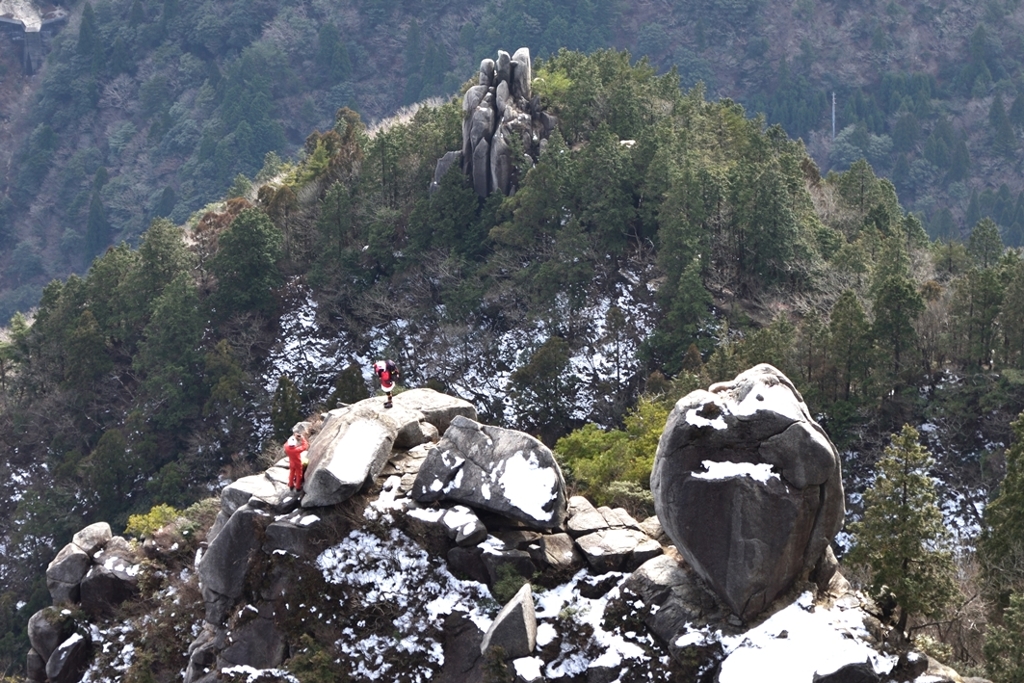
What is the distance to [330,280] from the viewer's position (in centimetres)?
7606

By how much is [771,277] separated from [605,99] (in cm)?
1606

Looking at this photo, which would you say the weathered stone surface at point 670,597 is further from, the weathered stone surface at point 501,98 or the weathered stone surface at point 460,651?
the weathered stone surface at point 501,98

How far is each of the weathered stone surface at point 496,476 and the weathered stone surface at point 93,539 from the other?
1164 centimetres

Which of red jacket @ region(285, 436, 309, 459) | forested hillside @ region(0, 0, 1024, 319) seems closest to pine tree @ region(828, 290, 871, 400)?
red jacket @ region(285, 436, 309, 459)

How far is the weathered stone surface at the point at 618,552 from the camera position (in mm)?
34375

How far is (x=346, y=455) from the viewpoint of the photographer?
120 feet

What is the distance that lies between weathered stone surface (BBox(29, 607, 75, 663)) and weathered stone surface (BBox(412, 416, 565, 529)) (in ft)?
39.1

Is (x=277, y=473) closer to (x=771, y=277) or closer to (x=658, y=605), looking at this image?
(x=658, y=605)

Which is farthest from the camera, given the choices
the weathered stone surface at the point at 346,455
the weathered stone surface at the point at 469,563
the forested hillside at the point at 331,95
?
the forested hillside at the point at 331,95

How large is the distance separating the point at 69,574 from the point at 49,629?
1.65m

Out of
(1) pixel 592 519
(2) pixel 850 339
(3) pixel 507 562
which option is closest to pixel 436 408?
(1) pixel 592 519

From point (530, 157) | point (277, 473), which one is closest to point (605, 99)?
point (530, 157)

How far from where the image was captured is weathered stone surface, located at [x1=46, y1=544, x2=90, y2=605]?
4191 centimetres

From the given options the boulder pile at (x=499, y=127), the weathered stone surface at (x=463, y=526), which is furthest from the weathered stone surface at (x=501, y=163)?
the weathered stone surface at (x=463, y=526)
